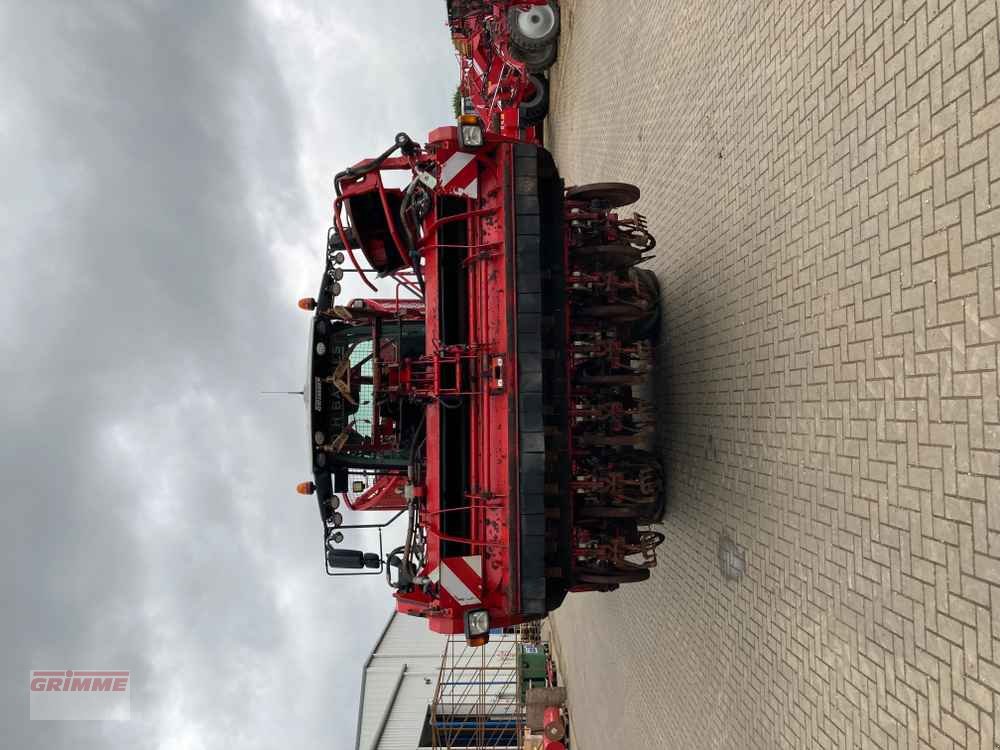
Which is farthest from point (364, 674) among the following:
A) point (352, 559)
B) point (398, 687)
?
point (352, 559)

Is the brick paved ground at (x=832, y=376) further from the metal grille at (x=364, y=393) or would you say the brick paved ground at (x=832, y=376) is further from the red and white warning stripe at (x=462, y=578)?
the metal grille at (x=364, y=393)

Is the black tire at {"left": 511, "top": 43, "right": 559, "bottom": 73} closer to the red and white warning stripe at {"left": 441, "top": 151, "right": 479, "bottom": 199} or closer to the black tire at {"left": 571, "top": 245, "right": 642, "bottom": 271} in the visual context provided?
the black tire at {"left": 571, "top": 245, "right": 642, "bottom": 271}

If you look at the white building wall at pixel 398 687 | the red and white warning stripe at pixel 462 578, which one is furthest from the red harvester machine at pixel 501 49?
the white building wall at pixel 398 687

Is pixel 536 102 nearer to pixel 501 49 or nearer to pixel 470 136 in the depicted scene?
pixel 501 49

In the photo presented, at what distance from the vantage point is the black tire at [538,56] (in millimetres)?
16672

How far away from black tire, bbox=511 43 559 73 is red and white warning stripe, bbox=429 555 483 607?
15177mm

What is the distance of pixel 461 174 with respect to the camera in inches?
226

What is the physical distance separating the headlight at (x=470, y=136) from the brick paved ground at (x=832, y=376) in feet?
7.96

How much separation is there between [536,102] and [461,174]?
1465 cm

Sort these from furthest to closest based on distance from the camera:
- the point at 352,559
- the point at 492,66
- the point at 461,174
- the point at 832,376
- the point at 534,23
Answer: the point at 492,66
the point at 534,23
the point at 352,559
the point at 461,174
the point at 832,376

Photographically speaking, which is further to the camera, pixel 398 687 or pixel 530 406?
pixel 398 687

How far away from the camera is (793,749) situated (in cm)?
453

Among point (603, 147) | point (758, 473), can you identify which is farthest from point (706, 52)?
point (603, 147)

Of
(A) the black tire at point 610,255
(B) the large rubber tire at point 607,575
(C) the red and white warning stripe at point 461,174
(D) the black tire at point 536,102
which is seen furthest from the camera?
(D) the black tire at point 536,102
